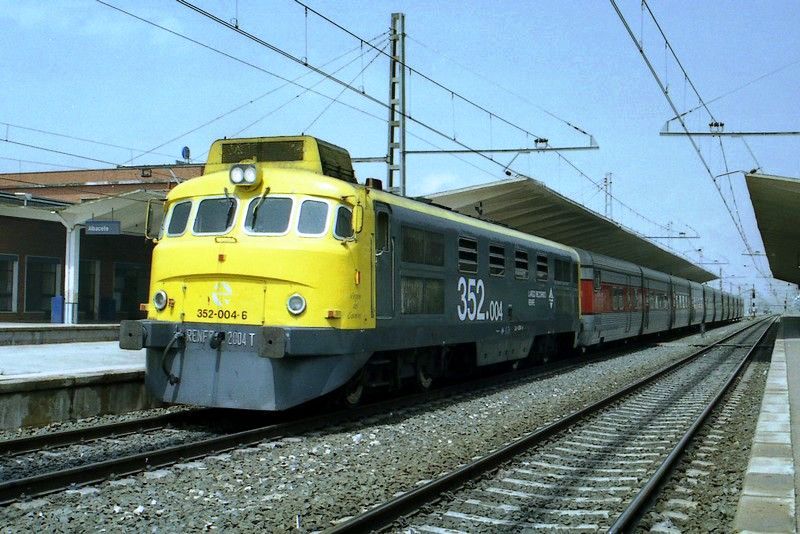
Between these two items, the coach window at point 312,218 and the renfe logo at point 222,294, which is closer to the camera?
the renfe logo at point 222,294

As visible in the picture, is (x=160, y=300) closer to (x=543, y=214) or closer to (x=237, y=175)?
(x=237, y=175)

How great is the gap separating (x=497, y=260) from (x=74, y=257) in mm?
18788

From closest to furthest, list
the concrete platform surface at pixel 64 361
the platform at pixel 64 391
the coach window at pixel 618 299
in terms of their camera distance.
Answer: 1. the platform at pixel 64 391
2. the concrete platform surface at pixel 64 361
3. the coach window at pixel 618 299

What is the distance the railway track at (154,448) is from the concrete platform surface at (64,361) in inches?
68.1

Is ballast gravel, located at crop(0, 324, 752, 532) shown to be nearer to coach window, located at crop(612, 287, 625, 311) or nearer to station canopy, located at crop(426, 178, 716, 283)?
station canopy, located at crop(426, 178, 716, 283)

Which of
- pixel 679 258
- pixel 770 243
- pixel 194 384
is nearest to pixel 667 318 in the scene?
pixel 770 243

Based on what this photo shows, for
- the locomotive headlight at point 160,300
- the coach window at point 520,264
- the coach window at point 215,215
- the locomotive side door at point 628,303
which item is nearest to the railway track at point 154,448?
the locomotive headlight at point 160,300

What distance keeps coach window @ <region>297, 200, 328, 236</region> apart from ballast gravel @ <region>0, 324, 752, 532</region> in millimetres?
2434

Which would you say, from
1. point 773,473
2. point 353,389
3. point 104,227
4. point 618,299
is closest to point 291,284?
point 353,389

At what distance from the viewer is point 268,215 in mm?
9875

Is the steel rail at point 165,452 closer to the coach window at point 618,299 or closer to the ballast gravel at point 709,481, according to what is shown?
the ballast gravel at point 709,481

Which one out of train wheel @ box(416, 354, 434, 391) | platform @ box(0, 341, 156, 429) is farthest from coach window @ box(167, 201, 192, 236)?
train wheel @ box(416, 354, 434, 391)

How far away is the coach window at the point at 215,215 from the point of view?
9.98 m

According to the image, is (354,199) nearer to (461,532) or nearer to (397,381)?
(397,381)
